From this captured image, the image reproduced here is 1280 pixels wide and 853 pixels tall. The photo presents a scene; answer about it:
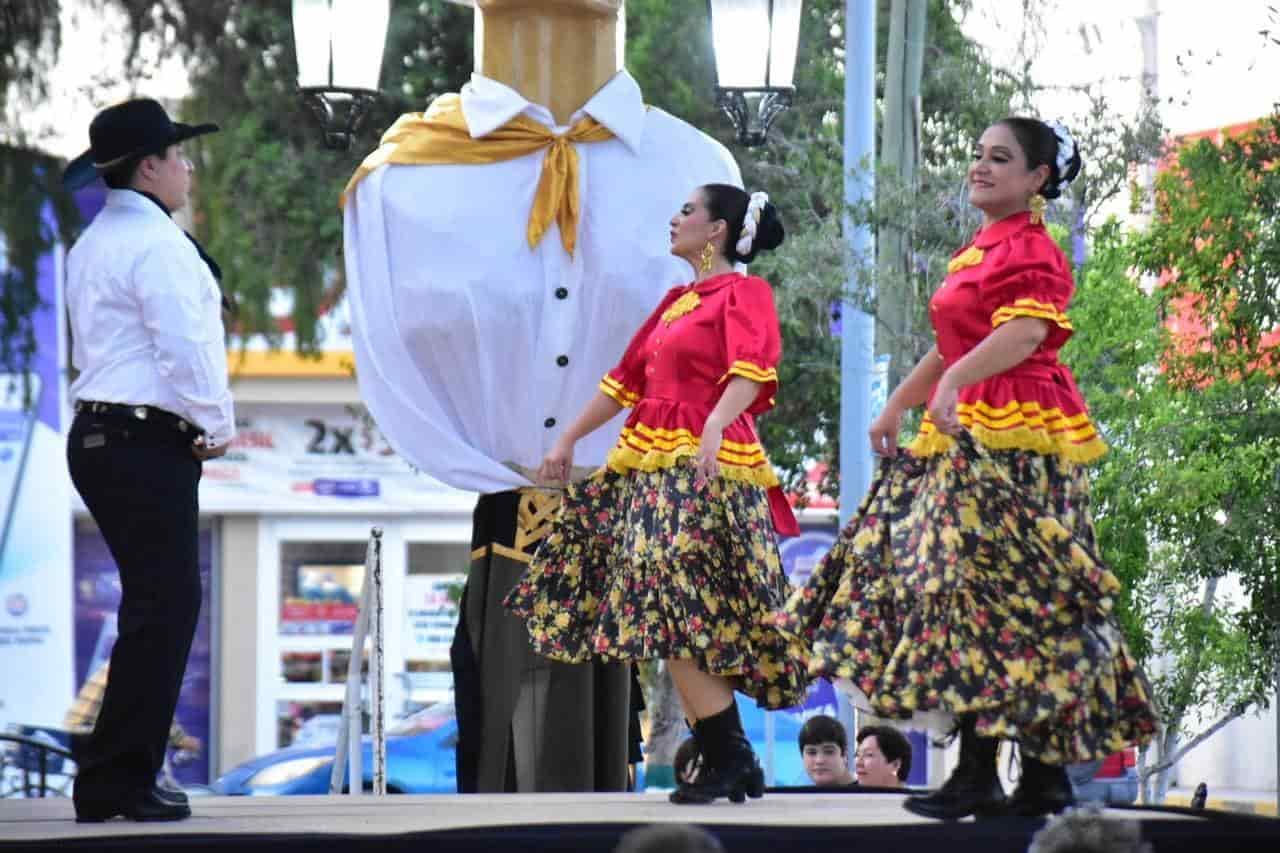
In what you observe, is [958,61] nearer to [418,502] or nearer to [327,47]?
[327,47]

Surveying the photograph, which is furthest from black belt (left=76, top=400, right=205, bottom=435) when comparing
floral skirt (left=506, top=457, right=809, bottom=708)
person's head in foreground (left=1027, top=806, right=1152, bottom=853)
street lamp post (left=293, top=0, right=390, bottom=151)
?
street lamp post (left=293, top=0, right=390, bottom=151)

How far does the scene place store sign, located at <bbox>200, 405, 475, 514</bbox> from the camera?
20.5 meters

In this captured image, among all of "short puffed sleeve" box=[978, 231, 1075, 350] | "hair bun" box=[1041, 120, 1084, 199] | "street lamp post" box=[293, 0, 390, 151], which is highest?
"street lamp post" box=[293, 0, 390, 151]

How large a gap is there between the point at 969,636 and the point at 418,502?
1569 cm

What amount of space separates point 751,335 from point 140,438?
1.54m

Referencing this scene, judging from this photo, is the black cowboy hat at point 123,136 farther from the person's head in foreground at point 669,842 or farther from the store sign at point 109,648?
the store sign at point 109,648

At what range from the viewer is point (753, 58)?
8.73m

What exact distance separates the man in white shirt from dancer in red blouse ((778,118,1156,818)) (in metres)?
1.44

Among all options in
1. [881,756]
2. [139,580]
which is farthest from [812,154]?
[139,580]

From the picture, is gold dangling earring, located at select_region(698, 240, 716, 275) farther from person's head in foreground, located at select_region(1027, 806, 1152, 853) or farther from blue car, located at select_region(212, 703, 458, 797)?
blue car, located at select_region(212, 703, 458, 797)

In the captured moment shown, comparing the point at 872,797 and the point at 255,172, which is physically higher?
the point at 255,172

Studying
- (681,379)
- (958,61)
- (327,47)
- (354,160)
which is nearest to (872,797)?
(681,379)

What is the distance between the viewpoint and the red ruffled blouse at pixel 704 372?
591 centimetres

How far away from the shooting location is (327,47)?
845 centimetres
